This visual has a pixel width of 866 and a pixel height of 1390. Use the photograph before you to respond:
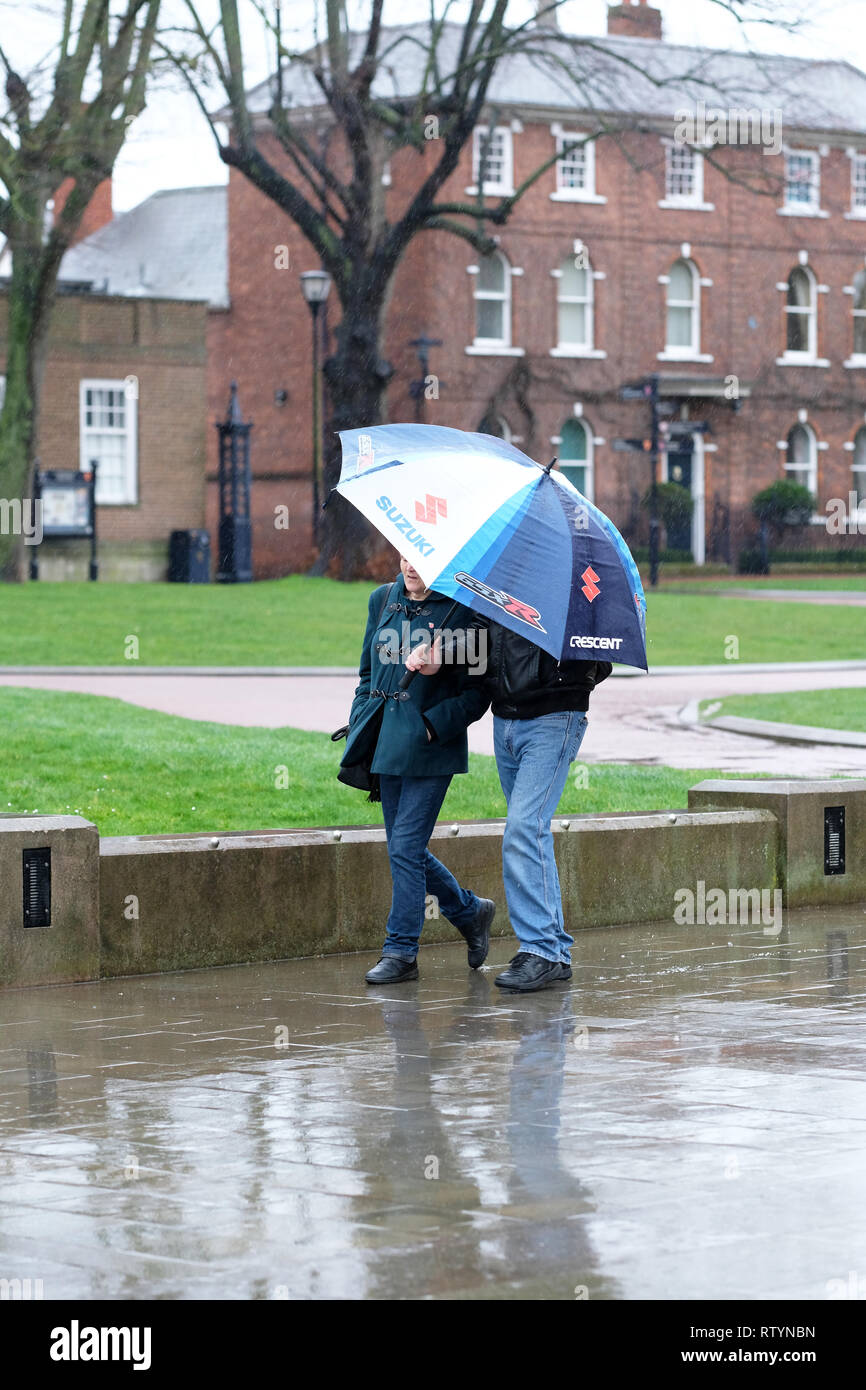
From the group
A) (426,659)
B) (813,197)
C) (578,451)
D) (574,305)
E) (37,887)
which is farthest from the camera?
(813,197)

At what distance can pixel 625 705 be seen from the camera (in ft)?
73.3

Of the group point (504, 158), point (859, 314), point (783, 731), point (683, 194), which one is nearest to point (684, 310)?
point (683, 194)

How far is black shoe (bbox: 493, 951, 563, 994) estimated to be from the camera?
8.54 m

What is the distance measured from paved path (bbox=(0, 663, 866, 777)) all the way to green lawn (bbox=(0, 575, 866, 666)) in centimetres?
165

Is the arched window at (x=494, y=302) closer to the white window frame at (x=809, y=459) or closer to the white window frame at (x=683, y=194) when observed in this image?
the white window frame at (x=683, y=194)

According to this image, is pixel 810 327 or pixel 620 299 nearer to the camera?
pixel 620 299

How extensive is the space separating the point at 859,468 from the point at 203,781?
43.8 meters

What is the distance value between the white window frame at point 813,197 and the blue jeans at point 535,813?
46.0 m

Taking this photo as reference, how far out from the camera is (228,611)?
31.0m

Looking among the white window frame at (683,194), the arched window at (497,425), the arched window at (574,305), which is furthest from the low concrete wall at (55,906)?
the white window frame at (683,194)

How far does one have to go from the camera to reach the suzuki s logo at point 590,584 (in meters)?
8.30

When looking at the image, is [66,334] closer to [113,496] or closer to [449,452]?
[113,496]

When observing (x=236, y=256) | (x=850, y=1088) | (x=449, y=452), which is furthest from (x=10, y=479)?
(x=850, y=1088)

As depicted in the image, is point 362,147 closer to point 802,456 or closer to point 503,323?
point 503,323
